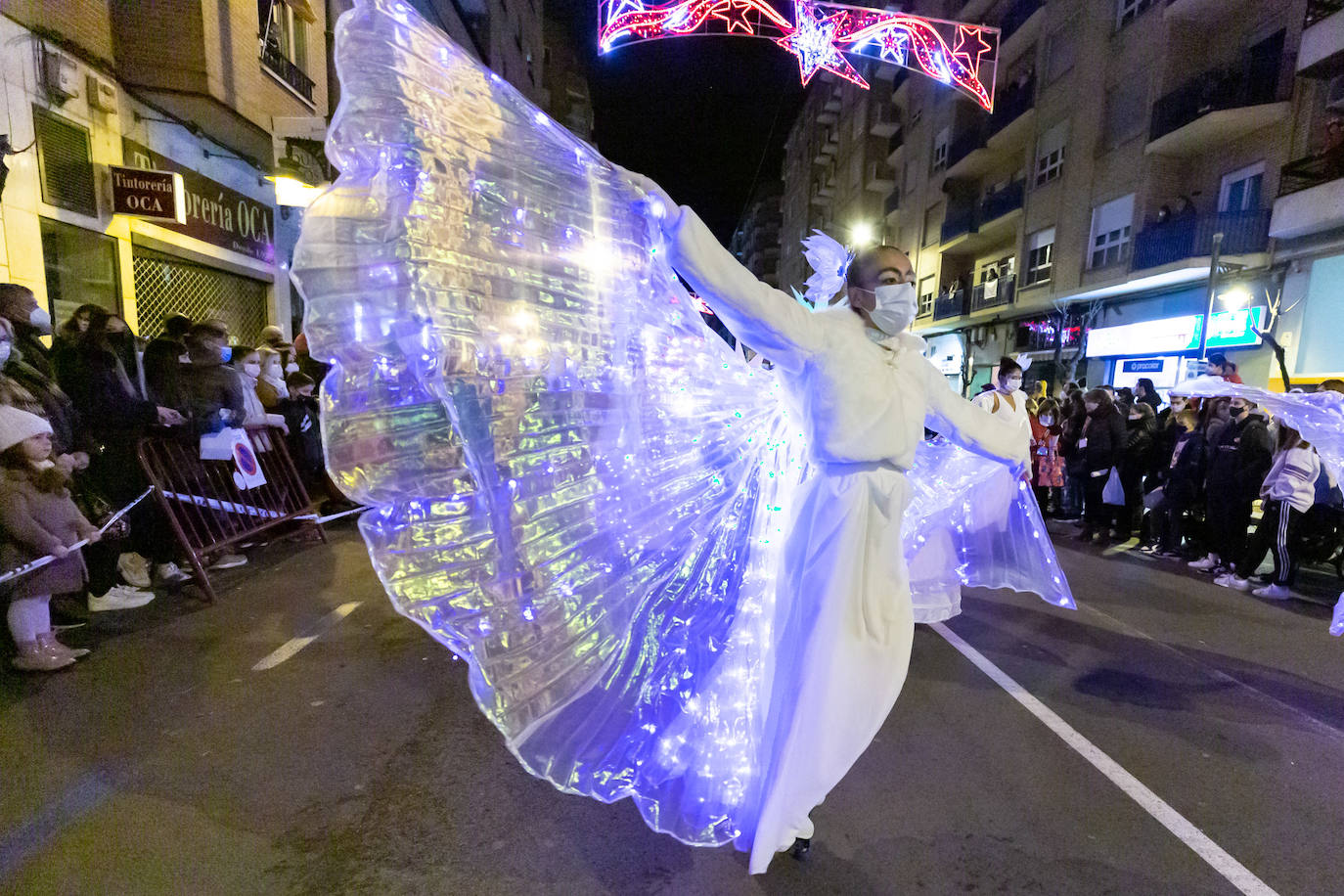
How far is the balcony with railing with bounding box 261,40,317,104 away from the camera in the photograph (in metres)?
10.5

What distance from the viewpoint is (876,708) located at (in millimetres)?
2176

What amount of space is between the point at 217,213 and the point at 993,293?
2253 cm

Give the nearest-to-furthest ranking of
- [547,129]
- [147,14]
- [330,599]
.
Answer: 1. [547,129]
2. [330,599]
3. [147,14]

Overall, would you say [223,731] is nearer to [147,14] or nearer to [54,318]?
[54,318]

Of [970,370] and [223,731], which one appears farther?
[970,370]

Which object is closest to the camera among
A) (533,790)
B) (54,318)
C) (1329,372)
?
(533,790)

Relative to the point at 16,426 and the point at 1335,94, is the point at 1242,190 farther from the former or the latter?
the point at 16,426

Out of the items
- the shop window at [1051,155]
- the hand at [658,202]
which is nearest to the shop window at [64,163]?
the hand at [658,202]

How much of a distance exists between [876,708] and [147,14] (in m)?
11.3

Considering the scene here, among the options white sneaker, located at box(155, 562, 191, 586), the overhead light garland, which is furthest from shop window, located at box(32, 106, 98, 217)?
the overhead light garland

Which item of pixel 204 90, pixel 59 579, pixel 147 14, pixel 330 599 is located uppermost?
pixel 147 14

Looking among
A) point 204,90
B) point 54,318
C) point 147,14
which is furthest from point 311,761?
point 147,14

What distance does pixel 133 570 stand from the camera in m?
5.12

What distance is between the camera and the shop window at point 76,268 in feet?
23.6
